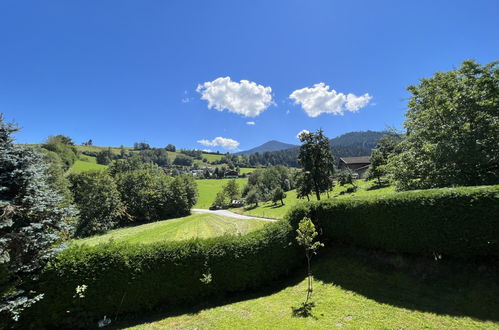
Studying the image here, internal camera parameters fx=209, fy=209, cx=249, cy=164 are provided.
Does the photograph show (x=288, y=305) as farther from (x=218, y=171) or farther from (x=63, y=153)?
(x=218, y=171)

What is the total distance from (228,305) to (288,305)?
7.81 ft

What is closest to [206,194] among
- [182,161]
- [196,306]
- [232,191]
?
[232,191]

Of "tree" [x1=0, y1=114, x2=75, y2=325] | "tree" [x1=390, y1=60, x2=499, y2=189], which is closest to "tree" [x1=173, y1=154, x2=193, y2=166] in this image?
"tree" [x1=390, y1=60, x2=499, y2=189]

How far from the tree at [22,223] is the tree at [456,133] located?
18133 millimetres

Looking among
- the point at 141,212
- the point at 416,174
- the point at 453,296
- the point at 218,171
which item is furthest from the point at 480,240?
the point at 218,171

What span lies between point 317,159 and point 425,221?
20.5m

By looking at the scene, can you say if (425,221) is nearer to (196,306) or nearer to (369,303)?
(369,303)

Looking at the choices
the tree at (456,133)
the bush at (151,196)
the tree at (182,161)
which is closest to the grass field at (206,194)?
the bush at (151,196)

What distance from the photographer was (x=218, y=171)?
417 ft

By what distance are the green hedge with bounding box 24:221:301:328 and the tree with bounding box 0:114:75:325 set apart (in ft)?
1.70

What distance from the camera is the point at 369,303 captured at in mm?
7227

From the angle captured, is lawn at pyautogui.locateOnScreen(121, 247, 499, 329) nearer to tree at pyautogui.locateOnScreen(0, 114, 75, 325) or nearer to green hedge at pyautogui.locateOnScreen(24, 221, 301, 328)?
green hedge at pyautogui.locateOnScreen(24, 221, 301, 328)

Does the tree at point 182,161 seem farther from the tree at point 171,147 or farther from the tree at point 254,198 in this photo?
the tree at point 254,198

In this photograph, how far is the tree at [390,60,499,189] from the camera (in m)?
10.7
